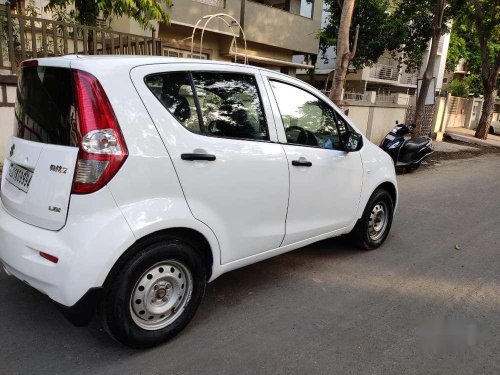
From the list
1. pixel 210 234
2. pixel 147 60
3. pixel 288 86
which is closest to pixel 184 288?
pixel 210 234

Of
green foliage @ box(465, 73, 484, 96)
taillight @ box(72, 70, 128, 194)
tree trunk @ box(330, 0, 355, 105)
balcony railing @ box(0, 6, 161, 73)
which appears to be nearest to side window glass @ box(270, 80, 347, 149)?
taillight @ box(72, 70, 128, 194)

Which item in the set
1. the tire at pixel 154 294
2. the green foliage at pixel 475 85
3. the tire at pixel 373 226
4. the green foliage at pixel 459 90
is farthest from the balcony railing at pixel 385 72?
the tire at pixel 154 294

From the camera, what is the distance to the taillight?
232 cm

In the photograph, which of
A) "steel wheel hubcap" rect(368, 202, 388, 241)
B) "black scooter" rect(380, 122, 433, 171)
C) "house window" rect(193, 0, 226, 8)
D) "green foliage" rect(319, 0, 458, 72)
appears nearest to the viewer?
"steel wheel hubcap" rect(368, 202, 388, 241)

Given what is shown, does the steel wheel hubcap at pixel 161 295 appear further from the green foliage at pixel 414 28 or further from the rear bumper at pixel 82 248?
the green foliage at pixel 414 28

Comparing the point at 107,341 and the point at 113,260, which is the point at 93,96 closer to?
the point at 113,260

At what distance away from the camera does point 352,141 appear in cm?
387

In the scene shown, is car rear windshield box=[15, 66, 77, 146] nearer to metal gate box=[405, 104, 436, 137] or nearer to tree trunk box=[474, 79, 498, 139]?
metal gate box=[405, 104, 436, 137]

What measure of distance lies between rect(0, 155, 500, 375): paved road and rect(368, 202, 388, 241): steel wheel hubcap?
0.20 m

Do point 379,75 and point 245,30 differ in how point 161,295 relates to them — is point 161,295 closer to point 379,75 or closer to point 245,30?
point 245,30

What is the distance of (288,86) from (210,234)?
1.42m

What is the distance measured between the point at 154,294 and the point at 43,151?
1079 millimetres

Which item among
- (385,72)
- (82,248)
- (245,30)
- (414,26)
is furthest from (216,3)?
(385,72)

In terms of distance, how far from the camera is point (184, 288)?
2797 mm
